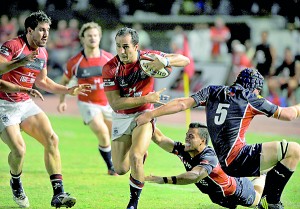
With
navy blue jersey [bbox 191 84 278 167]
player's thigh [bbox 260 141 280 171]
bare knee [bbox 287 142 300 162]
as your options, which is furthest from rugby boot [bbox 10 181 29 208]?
bare knee [bbox 287 142 300 162]

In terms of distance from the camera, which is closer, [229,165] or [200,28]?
[229,165]

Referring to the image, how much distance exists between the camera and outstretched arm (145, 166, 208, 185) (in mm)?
7887

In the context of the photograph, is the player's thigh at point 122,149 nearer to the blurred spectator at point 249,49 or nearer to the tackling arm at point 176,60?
the tackling arm at point 176,60

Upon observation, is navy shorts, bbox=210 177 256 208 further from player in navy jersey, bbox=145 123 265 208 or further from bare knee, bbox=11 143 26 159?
bare knee, bbox=11 143 26 159

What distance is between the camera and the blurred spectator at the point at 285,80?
21.9 meters

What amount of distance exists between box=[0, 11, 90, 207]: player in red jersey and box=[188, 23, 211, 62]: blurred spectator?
15.6 m

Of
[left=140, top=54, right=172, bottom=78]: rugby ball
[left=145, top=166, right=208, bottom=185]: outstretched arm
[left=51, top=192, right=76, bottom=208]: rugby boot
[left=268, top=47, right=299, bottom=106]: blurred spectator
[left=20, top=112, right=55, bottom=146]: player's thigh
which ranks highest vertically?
[left=140, top=54, right=172, bottom=78]: rugby ball

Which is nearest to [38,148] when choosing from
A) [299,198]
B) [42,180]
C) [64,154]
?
[64,154]

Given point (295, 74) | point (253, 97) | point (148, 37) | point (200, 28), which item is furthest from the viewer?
point (148, 37)

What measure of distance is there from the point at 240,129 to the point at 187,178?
0.85 m

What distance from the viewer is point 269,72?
2284 cm

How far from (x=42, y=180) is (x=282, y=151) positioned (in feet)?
16.0

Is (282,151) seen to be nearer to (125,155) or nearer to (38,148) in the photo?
(125,155)

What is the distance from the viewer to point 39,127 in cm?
937
